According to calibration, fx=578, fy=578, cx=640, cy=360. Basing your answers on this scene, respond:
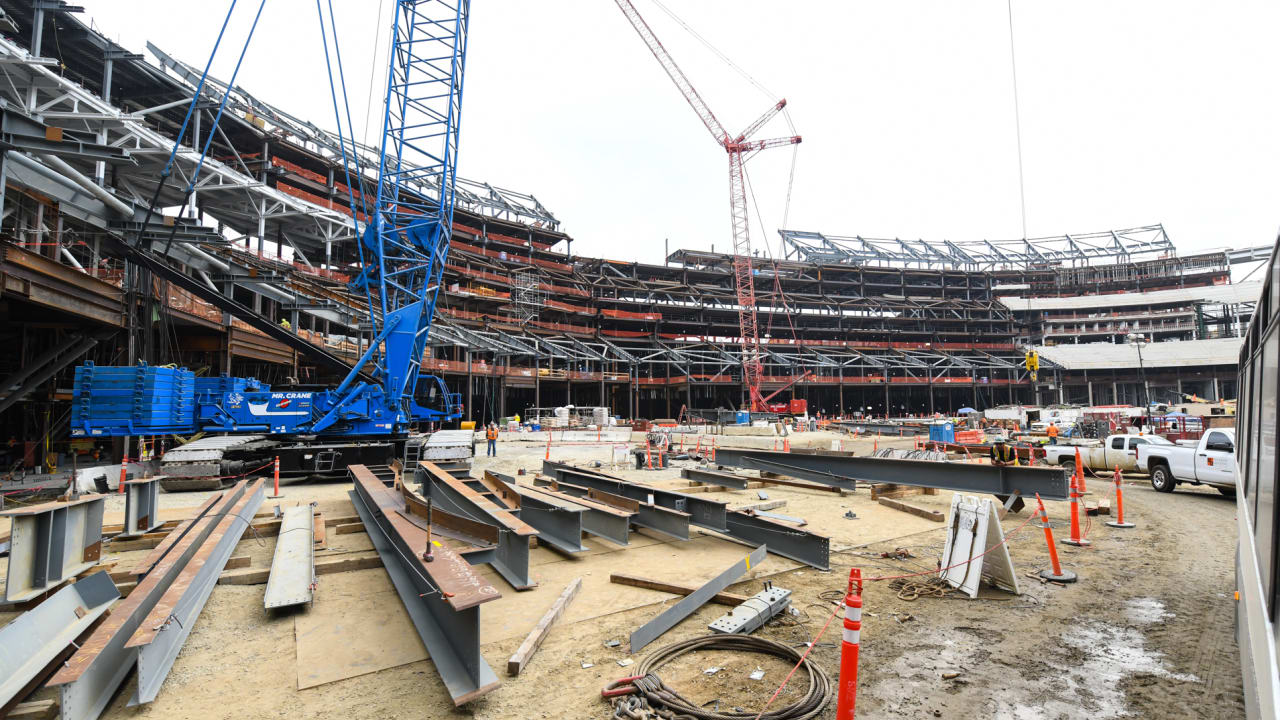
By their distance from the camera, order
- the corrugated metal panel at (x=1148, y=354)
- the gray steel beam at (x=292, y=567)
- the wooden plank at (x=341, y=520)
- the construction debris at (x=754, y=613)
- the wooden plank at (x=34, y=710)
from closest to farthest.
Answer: the wooden plank at (x=34, y=710) < the construction debris at (x=754, y=613) < the gray steel beam at (x=292, y=567) < the wooden plank at (x=341, y=520) < the corrugated metal panel at (x=1148, y=354)

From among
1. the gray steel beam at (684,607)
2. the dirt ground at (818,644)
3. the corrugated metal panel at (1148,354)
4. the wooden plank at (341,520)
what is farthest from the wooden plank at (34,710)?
the corrugated metal panel at (1148,354)

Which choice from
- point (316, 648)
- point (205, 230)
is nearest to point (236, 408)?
point (205, 230)

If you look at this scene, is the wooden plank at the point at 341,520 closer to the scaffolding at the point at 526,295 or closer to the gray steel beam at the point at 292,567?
the gray steel beam at the point at 292,567

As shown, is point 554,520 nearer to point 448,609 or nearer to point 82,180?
point 448,609

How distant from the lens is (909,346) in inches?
3177

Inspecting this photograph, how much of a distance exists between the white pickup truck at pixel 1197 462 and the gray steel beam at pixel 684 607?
1255cm

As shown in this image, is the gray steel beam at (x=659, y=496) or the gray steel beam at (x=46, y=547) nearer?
the gray steel beam at (x=46, y=547)

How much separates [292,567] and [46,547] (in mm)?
2267

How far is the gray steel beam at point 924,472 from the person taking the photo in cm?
927

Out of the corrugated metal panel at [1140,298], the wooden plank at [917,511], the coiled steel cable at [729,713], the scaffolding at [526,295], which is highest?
the corrugated metal panel at [1140,298]

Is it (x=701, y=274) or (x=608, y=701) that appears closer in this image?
(x=608, y=701)

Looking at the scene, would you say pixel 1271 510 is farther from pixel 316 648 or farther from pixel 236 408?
pixel 236 408

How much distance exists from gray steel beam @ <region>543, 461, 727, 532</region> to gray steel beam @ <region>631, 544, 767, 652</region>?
4.77 feet

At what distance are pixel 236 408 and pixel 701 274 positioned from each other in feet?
218
